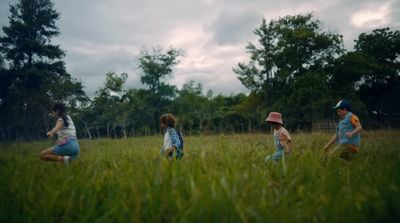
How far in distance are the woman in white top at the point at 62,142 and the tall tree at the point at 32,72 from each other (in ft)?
107

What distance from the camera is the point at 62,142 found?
6805 millimetres

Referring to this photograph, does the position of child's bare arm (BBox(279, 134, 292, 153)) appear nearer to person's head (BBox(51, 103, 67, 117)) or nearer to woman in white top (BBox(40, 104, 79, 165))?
woman in white top (BBox(40, 104, 79, 165))

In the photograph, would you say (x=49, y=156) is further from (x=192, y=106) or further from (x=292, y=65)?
(x=192, y=106)

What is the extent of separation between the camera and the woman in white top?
261 inches

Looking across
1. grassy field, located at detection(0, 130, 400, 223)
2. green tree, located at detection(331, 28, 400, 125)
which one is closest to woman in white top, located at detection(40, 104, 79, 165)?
grassy field, located at detection(0, 130, 400, 223)

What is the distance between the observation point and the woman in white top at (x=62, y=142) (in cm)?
663

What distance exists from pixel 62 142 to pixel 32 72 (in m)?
34.2

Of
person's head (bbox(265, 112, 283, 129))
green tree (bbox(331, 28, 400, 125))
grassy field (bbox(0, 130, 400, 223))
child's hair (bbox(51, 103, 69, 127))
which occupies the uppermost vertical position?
green tree (bbox(331, 28, 400, 125))

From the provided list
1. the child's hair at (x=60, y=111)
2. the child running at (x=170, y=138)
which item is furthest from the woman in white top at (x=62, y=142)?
the child running at (x=170, y=138)

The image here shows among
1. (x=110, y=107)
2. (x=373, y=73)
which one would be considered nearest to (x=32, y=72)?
(x=110, y=107)

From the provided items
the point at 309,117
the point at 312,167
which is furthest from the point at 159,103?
→ the point at 312,167

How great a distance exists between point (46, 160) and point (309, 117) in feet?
86.5

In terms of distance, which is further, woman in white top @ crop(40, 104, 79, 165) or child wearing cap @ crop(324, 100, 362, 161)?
woman in white top @ crop(40, 104, 79, 165)

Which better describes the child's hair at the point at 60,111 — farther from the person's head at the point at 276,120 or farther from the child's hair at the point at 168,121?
the person's head at the point at 276,120
